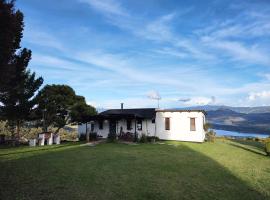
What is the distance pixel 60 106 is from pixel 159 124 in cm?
1149

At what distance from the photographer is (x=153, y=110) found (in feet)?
99.9

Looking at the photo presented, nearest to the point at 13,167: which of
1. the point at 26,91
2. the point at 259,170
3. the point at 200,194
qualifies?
the point at 200,194

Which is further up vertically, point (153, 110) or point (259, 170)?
point (153, 110)

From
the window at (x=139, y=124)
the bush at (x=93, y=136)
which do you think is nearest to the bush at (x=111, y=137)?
the bush at (x=93, y=136)

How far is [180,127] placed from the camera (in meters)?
28.3

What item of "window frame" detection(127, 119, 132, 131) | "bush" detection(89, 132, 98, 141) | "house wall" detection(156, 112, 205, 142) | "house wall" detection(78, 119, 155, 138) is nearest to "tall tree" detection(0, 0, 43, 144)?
"bush" detection(89, 132, 98, 141)

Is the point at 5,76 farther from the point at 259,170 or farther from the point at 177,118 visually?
the point at 177,118

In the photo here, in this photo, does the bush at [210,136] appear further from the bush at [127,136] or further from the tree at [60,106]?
the tree at [60,106]

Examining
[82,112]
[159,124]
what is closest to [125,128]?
[159,124]

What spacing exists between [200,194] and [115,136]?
2001 cm

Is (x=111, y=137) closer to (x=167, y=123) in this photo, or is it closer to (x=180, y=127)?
(x=167, y=123)

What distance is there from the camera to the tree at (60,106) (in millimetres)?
25781

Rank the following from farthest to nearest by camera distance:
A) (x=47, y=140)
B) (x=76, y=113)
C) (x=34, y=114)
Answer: (x=76, y=113)
(x=34, y=114)
(x=47, y=140)

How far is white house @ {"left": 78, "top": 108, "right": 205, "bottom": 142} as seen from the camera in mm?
27469
